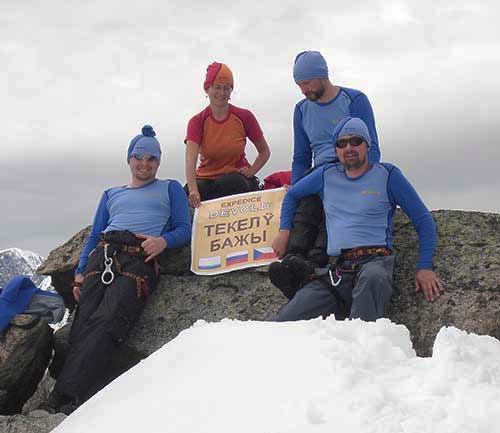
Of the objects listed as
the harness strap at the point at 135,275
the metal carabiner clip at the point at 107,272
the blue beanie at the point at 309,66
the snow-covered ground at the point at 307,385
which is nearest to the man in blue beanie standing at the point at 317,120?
the blue beanie at the point at 309,66

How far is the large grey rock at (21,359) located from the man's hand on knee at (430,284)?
4.24 metres

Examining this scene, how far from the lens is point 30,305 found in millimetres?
7320

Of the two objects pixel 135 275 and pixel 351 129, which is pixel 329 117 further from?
pixel 135 275

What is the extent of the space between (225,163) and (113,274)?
2.49 metres

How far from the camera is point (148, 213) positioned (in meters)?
7.47

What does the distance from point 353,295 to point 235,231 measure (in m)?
2.67

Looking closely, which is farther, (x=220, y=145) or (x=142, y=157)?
(x=220, y=145)

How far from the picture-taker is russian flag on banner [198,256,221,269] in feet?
25.8

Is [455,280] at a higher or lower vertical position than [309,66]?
lower

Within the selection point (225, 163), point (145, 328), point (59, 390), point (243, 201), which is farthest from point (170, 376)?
point (225, 163)

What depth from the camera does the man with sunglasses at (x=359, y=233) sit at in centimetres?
577

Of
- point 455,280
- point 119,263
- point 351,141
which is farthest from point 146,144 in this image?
point 455,280

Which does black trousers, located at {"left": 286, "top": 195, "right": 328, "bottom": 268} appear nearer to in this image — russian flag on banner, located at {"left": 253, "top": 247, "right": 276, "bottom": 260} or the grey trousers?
the grey trousers

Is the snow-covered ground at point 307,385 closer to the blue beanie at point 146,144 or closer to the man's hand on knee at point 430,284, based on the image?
the man's hand on knee at point 430,284
